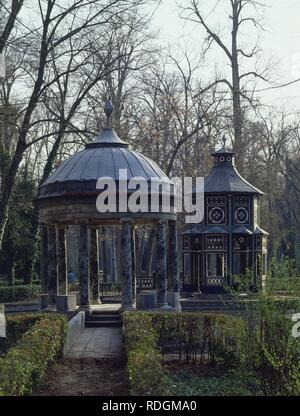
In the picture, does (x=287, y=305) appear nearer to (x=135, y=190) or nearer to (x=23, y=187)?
(x=135, y=190)

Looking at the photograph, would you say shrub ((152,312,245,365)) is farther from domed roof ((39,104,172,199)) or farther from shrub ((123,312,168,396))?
domed roof ((39,104,172,199))

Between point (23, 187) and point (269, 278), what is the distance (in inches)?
1094

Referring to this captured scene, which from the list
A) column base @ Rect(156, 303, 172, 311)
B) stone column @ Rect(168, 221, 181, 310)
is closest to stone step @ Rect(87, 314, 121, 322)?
column base @ Rect(156, 303, 172, 311)

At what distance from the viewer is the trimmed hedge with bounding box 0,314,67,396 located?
9.31 meters

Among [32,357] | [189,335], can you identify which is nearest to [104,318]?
[189,335]

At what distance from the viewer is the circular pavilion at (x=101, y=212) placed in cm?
2191

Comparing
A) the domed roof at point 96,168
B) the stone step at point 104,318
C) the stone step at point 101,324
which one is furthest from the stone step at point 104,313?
the domed roof at point 96,168

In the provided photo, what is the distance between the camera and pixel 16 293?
1414 inches

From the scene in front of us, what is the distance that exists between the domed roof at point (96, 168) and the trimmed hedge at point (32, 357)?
19.3ft

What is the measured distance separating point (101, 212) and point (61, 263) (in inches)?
137

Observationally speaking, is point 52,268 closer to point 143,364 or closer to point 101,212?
point 101,212

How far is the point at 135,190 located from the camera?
71.4 ft

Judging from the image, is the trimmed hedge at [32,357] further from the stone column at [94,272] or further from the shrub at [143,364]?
the stone column at [94,272]
